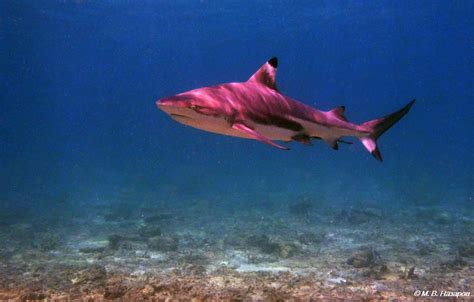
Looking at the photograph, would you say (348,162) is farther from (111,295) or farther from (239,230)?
(111,295)

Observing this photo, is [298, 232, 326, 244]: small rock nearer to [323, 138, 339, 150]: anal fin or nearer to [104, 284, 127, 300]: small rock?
[104, 284, 127, 300]: small rock

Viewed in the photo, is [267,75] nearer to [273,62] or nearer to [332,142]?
[273,62]

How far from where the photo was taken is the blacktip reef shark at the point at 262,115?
370cm

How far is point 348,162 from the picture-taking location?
264 feet

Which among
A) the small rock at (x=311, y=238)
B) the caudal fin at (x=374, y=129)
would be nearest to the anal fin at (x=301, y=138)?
the caudal fin at (x=374, y=129)

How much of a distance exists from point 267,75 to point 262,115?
1.04 meters

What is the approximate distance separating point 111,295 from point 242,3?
4190 centimetres

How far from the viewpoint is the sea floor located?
7059 mm

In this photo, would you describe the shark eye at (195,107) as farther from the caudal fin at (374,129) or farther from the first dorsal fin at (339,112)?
the caudal fin at (374,129)

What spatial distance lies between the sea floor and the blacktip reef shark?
3.09 m

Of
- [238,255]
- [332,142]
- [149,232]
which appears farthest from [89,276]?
[149,232]

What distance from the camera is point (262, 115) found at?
4.39 metres

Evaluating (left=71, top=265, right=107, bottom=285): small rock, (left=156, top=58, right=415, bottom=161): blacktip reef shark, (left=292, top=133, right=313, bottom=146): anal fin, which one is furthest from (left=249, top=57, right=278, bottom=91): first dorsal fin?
(left=71, top=265, right=107, bottom=285): small rock

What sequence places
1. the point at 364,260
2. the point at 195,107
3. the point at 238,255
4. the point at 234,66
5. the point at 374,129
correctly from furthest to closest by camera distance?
the point at 234,66
the point at 238,255
the point at 364,260
the point at 374,129
the point at 195,107
